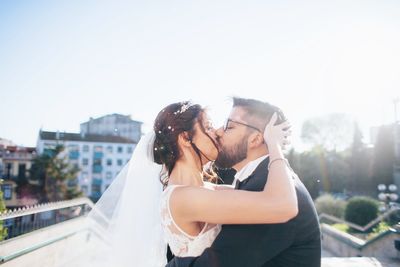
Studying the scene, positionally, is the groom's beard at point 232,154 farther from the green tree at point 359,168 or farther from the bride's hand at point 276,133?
the green tree at point 359,168

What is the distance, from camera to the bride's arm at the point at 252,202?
187 cm

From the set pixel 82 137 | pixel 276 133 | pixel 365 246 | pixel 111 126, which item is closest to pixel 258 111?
pixel 276 133

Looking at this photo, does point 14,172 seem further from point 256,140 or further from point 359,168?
point 256,140

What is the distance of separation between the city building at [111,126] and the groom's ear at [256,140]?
63.0m

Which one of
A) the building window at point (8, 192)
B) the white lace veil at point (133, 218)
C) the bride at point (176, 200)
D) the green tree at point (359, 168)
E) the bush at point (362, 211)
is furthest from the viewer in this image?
the building window at point (8, 192)

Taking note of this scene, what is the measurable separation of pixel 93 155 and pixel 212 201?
201 ft

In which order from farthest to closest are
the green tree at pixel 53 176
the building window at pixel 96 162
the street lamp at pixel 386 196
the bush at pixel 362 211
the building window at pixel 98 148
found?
1. the building window at pixel 98 148
2. the building window at pixel 96 162
3. the green tree at pixel 53 176
4. the bush at pixel 362 211
5. the street lamp at pixel 386 196

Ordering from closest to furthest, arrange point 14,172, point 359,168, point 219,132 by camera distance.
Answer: point 219,132 → point 359,168 → point 14,172

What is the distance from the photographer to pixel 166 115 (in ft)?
9.50

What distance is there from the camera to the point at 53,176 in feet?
137

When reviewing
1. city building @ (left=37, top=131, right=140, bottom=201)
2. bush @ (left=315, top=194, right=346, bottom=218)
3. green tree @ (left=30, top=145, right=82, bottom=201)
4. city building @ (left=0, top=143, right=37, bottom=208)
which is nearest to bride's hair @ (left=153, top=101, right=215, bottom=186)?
bush @ (left=315, top=194, right=346, bottom=218)

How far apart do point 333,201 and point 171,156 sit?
22.4 m

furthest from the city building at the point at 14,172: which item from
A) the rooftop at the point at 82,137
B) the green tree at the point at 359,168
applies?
the green tree at the point at 359,168

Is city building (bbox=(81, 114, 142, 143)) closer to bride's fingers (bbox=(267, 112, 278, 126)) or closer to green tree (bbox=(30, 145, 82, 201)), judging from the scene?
green tree (bbox=(30, 145, 82, 201))
